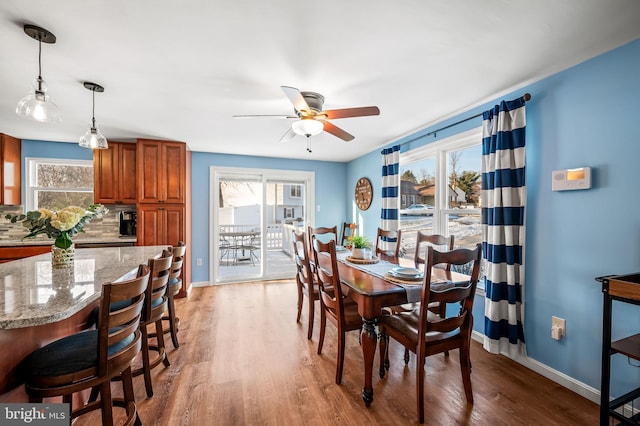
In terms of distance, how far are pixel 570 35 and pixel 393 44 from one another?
1068mm

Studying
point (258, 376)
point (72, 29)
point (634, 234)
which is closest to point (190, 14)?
point (72, 29)

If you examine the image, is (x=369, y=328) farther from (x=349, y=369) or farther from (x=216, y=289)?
(x=216, y=289)

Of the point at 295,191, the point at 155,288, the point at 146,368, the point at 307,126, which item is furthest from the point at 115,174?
the point at 307,126

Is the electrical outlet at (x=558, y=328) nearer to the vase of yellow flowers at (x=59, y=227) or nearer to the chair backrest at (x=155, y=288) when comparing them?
the chair backrest at (x=155, y=288)

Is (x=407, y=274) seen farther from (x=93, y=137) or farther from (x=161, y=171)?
(x=161, y=171)

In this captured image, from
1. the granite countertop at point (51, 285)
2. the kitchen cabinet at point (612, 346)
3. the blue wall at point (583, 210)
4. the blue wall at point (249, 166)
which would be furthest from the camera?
the blue wall at point (249, 166)

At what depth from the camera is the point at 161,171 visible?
3965 millimetres

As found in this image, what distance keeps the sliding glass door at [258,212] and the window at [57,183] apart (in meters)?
1.87

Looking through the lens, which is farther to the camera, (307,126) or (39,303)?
(307,126)

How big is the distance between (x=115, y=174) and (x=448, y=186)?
462cm

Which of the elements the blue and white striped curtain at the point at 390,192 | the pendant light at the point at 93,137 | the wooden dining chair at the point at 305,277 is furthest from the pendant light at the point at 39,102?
the blue and white striped curtain at the point at 390,192

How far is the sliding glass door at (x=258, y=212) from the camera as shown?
190 inches

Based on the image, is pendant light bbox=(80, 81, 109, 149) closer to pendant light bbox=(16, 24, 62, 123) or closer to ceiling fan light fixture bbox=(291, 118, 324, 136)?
pendant light bbox=(16, 24, 62, 123)

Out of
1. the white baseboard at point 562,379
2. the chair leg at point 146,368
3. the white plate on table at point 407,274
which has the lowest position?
the white baseboard at point 562,379
